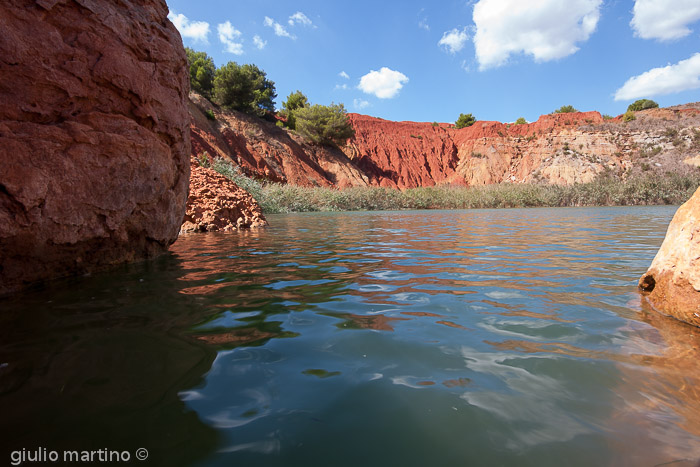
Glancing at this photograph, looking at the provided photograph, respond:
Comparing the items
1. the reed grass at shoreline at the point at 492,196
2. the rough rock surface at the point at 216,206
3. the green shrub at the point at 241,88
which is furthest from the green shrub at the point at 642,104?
the rough rock surface at the point at 216,206

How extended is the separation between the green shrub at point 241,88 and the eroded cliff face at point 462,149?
1.36 metres

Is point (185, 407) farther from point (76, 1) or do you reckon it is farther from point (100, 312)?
point (76, 1)

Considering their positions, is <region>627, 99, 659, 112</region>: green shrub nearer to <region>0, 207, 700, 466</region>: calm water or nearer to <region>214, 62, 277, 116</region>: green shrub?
<region>214, 62, 277, 116</region>: green shrub

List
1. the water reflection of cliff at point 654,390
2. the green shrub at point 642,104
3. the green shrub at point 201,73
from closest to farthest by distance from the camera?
the water reflection of cliff at point 654,390
the green shrub at point 201,73
the green shrub at point 642,104

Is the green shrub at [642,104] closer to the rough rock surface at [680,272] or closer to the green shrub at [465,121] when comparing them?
the green shrub at [465,121]

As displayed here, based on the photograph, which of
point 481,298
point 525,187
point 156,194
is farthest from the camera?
point 525,187

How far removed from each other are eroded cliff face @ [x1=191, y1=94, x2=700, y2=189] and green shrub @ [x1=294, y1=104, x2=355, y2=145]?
44.6 inches

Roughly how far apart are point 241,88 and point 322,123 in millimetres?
8528

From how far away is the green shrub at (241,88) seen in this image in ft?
99.0

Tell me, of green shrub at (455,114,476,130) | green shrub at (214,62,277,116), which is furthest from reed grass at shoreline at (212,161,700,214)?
green shrub at (455,114,476,130)

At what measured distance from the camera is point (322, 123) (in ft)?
118

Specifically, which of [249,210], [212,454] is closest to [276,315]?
[212,454]

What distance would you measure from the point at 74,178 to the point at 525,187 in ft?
86.6

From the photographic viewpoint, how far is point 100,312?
223 centimetres
